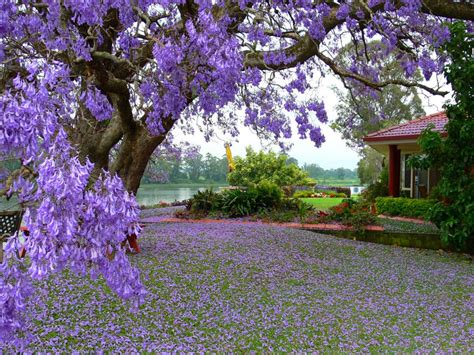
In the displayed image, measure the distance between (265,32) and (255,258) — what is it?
3977 mm

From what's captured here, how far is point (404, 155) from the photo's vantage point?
735 inches

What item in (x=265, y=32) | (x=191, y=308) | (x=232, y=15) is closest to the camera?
(x=191, y=308)

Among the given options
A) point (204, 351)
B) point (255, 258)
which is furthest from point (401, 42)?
point (204, 351)

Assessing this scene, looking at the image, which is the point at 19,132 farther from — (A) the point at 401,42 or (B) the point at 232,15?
(A) the point at 401,42

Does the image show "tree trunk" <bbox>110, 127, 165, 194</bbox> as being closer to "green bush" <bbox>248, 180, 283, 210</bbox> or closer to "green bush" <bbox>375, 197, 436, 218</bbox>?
"green bush" <bbox>248, 180, 283, 210</bbox>

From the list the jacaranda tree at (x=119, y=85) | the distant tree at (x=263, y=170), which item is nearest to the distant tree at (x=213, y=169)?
the distant tree at (x=263, y=170)

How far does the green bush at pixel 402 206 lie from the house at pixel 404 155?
1062mm

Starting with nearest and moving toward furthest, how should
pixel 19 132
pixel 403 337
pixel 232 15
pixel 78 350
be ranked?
pixel 19 132, pixel 78 350, pixel 403 337, pixel 232 15

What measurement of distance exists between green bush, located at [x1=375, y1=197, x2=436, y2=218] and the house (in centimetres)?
106

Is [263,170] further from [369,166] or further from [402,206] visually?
[402,206]

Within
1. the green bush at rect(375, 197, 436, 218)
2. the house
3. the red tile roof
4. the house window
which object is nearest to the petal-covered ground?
the green bush at rect(375, 197, 436, 218)

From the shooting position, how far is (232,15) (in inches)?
324

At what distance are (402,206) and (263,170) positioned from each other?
1515cm

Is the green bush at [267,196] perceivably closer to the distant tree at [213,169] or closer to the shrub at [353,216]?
the shrub at [353,216]
